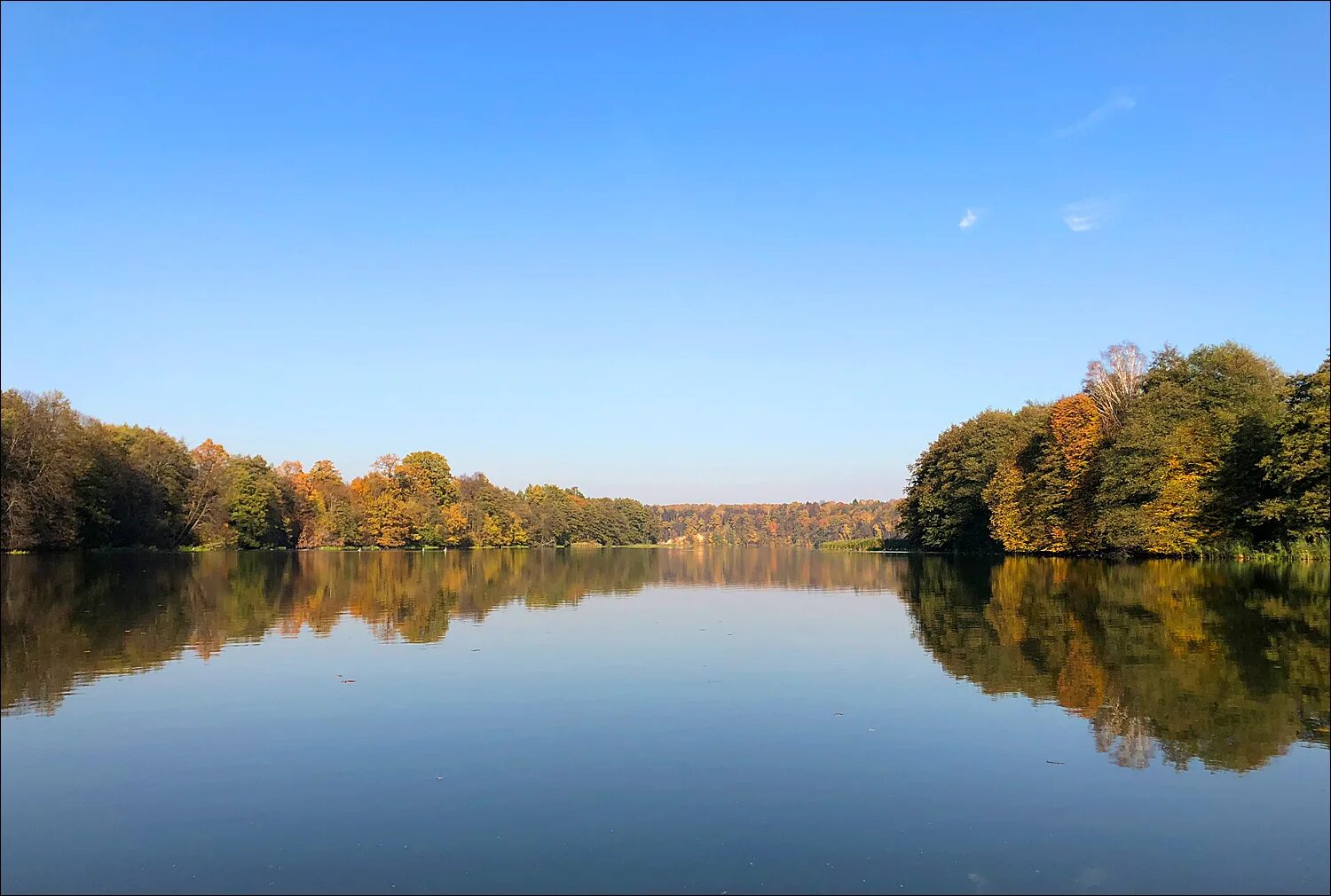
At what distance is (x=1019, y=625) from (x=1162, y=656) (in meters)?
6.04

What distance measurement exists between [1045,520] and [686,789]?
7070cm

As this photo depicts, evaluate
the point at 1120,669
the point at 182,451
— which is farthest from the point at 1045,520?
the point at 182,451

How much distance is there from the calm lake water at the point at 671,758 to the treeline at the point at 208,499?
59.6 metres

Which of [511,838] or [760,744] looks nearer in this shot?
[511,838]

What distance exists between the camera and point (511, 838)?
8.14 m

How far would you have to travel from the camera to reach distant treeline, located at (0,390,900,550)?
235 ft

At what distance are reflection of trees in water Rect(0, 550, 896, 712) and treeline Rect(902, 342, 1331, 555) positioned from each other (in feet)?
Answer: 59.0

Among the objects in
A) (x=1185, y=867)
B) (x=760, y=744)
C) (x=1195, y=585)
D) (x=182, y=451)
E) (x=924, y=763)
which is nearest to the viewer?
(x=1185, y=867)

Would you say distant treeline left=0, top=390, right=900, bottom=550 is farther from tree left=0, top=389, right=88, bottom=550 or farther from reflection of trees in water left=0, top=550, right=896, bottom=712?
reflection of trees in water left=0, top=550, right=896, bottom=712

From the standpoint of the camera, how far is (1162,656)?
17.5m

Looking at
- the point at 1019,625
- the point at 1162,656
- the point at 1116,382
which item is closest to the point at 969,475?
the point at 1116,382

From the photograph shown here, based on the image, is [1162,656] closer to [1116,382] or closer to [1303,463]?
[1303,463]

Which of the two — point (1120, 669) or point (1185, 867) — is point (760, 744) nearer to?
point (1185, 867)

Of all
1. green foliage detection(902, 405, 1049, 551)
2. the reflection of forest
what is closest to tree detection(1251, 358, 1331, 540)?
the reflection of forest
